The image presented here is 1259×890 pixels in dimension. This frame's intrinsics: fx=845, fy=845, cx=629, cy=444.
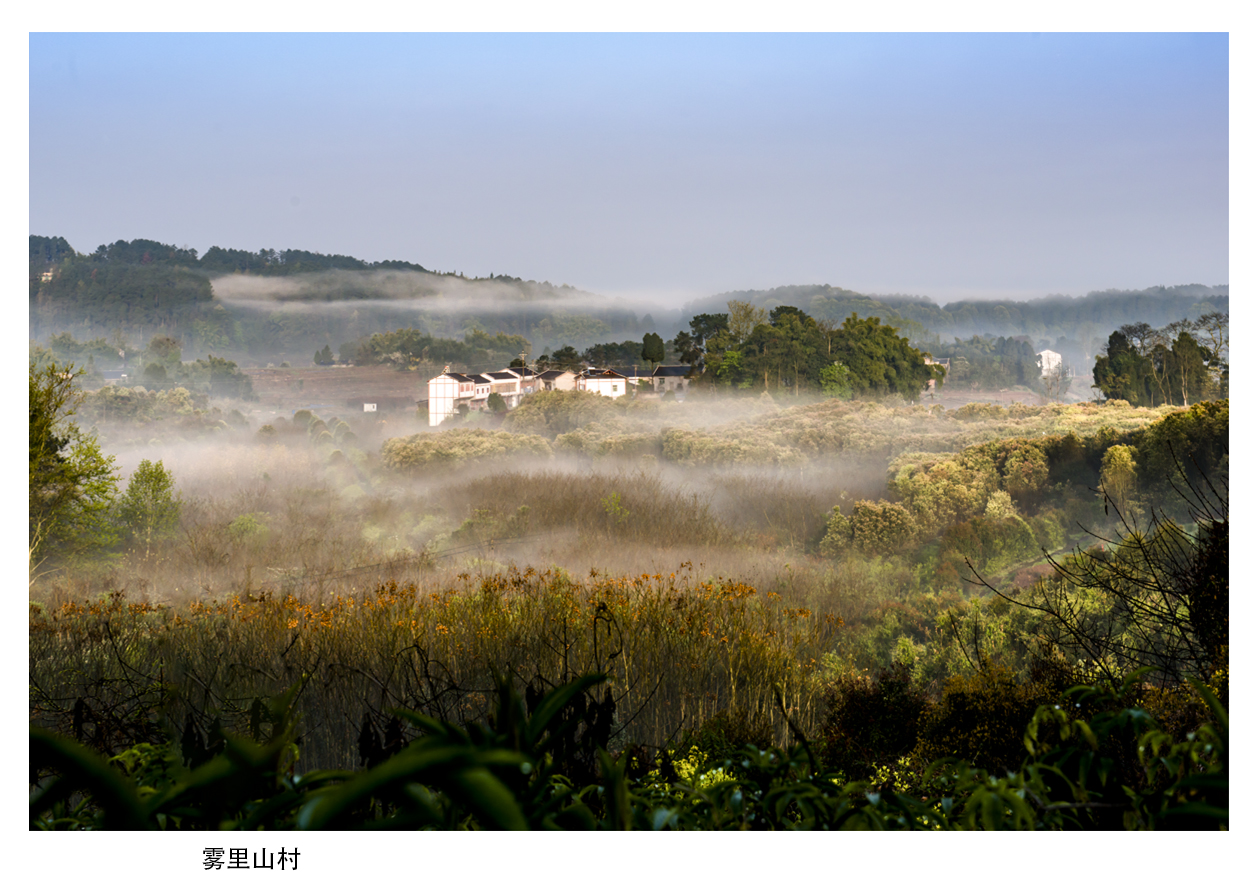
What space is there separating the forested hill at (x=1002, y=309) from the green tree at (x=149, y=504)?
3.17 meters

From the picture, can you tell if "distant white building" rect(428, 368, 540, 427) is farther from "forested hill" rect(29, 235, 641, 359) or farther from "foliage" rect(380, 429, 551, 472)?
"forested hill" rect(29, 235, 641, 359)

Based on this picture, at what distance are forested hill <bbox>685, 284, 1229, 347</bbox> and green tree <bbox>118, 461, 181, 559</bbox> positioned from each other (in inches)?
125

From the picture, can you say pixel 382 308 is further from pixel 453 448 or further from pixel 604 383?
pixel 604 383

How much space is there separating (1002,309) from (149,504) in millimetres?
4990

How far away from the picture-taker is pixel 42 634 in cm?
409

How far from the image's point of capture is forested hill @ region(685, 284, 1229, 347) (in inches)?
183

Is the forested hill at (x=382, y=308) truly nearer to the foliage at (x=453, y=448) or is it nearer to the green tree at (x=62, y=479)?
the green tree at (x=62, y=479)

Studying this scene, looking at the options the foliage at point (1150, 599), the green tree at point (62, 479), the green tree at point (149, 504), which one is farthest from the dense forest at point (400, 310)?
the foliage at point (1150, 599)

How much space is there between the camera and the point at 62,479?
4531 mm

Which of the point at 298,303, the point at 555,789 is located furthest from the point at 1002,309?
the point at 298,303

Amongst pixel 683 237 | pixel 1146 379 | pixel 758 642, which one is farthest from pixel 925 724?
pixel 683 237

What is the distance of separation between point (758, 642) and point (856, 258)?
2433 mm

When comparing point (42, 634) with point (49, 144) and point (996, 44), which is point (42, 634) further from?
point (996, 44)
